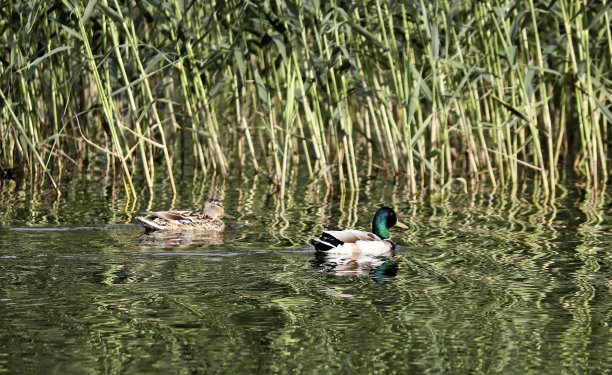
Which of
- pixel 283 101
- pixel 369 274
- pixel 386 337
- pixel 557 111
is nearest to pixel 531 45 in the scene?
pixel 557 111

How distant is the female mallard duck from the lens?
12016 mm

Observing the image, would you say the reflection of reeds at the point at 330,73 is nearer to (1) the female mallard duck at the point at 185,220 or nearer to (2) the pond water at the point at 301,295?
(2) the pond water at the point at 301,295

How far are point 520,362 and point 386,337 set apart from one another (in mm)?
894

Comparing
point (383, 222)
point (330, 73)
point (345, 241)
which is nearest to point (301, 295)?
point (345, 241)

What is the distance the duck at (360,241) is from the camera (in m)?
10.6

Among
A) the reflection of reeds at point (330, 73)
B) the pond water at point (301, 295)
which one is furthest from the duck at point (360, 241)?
the reflection of reeds at point (330, 73)

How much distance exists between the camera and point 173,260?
1034 centimetres

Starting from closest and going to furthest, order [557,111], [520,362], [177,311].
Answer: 1. [520,362]
2. [177,311]
3. [557,111]

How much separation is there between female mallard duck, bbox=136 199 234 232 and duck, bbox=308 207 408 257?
1.72m

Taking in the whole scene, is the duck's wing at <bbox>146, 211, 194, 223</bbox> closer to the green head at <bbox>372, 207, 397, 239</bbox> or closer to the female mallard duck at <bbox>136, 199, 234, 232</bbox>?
the female mallard duck at <bbox>136, 199, 234, 232</bbox>

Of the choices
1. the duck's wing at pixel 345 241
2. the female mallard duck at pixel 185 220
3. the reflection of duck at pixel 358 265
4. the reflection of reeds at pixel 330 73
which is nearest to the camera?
the reflection of duck at pixel 358 265

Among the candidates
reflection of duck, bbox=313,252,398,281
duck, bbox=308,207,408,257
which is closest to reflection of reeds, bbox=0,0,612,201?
duck, bbox=308,207,408,257

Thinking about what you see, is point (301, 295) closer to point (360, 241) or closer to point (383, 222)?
point (360, 241)

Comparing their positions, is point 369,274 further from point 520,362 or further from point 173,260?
point 520,362
